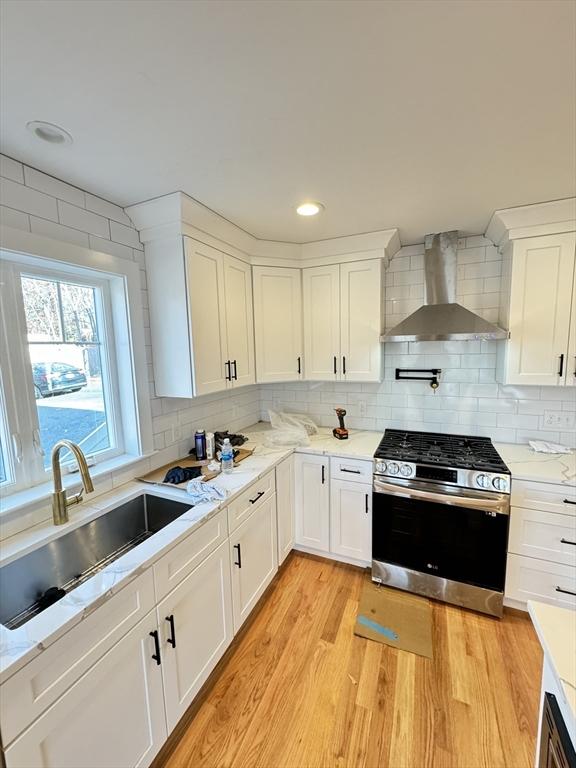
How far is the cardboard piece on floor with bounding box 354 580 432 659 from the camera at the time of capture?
184cm

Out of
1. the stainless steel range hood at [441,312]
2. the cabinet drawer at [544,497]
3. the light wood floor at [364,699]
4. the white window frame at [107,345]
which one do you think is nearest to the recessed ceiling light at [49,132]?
the white window frame at [107,345]

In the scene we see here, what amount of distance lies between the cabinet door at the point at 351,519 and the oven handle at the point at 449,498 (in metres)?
0.15

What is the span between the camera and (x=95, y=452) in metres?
1.80

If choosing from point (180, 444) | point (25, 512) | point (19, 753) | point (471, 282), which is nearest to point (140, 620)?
point (19, 753)

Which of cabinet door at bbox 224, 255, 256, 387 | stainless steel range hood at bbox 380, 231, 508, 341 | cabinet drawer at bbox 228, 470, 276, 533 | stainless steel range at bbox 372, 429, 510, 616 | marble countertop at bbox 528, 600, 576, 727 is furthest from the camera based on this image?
cabinet door at bbox 224, 255, 256, 387

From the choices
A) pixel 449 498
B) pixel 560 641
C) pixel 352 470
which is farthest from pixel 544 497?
pixel 560 641

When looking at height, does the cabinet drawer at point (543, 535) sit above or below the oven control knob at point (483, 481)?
below

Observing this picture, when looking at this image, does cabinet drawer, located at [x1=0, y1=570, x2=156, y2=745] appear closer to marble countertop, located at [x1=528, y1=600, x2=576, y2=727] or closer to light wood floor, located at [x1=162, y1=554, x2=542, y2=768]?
light wood floor, located at [x1=162, y1=554, x2=542, y2=768]

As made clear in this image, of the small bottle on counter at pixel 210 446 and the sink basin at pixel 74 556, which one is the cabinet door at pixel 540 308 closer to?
the small bottle on counter at pixel 210 446

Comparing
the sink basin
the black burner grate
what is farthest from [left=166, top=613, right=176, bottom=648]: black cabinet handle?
the black burner grate

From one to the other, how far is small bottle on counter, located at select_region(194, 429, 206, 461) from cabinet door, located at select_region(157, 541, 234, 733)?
0.68m

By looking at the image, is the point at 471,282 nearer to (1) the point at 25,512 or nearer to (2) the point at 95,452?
(2) the point at 95,452

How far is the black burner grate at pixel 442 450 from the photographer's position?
202 cm

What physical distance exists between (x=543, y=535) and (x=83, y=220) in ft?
10.2
